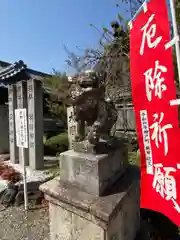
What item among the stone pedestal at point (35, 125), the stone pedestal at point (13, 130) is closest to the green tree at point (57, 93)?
the stone pedestal at point (13, 130)

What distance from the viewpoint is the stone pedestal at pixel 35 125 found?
657 cm

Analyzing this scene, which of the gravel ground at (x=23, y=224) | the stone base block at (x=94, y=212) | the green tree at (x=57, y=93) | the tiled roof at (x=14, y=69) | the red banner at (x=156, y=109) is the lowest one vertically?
the gravel ground at (x=23, y=224)

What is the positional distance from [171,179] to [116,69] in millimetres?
5485

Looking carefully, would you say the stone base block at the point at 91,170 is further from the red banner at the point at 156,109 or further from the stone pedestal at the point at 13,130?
the stone pedestal at the point at 13,130

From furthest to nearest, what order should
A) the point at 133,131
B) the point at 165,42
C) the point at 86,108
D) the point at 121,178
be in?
the point at 133,131 < the point at 121,178 < the point at 86,108 < the point at 165,42

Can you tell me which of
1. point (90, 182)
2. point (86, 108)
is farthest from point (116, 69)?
point (90, 182)

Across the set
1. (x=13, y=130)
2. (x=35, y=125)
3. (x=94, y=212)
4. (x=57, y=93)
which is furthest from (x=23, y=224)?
(x=57, y=93)

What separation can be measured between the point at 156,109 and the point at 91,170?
1.08m

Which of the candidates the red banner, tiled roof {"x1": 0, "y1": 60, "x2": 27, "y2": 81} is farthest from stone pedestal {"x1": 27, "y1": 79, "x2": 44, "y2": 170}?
tiled roof {"x1": 0, "y1": 60, "x2": 27, "y2": 81}

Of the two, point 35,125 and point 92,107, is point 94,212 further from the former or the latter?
point 35,125

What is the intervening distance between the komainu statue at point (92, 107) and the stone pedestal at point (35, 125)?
14.7 ft

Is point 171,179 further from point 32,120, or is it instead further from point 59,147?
point 59,147

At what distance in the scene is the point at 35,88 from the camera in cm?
668

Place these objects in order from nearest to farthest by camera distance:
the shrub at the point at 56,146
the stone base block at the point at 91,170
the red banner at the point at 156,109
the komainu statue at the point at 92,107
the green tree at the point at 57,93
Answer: the red banner at the point at 156,109 → the stone base block at the point at 91,170 → the komainu statue at the point at 92,107 → the shrub at the point at 56,146 → the green tree at the point at 57,93
